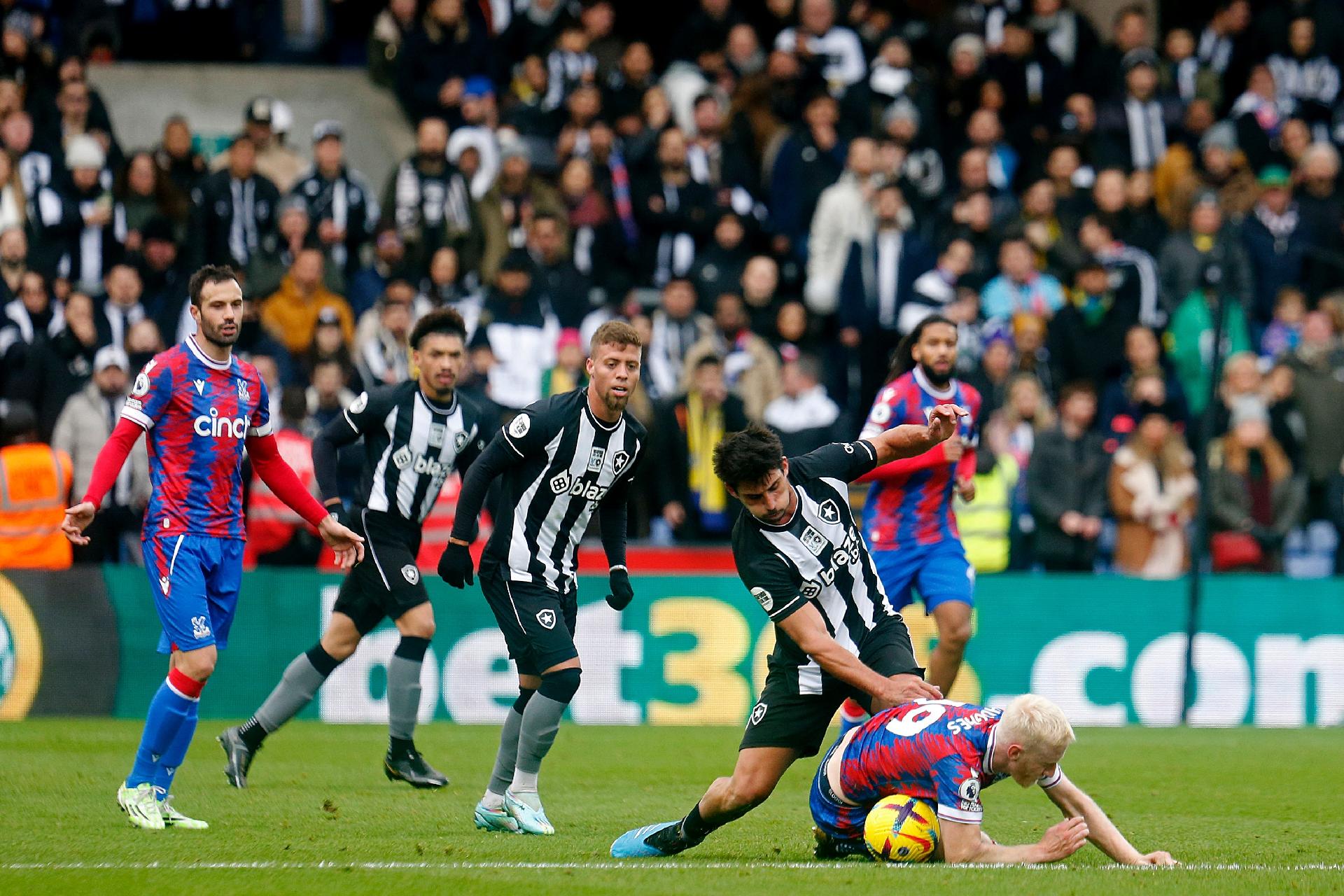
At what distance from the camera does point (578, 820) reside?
8.73m

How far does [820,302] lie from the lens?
16812 millimetres

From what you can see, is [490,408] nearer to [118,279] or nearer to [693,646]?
[693,646]

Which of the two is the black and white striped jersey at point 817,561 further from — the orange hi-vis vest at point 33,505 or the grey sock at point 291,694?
the orange hi-vis vest at point 33,505

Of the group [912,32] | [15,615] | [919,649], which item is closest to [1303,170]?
[912,32]

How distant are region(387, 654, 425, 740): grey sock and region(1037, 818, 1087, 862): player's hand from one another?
4319 millimetres

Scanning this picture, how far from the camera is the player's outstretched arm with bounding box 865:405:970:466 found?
755cm

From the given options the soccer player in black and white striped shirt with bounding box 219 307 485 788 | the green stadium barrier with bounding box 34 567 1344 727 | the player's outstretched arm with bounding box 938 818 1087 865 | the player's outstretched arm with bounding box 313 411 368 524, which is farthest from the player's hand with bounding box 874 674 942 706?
the green stadium barrier with bounding box 34 567 1344 727

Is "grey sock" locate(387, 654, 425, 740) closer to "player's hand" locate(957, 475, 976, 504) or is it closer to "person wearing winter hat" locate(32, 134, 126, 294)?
"player's hand" locate(957, 475, 976, 504)

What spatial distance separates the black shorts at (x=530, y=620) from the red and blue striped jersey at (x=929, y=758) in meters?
1.72

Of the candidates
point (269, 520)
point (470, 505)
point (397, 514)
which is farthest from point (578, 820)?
point (269, 520)

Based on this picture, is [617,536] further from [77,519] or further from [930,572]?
[77,519]

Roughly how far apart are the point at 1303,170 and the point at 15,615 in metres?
12.7

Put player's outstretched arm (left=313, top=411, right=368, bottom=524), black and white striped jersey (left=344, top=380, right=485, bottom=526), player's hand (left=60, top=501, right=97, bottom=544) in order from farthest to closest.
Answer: black and white striped jersey (left=344, top=380, right=485, bottom=526)
player's outstretched arm (left=313, top=411, right=368, bottom=524)
player's hand (left=60, top=501, right=97, bottom=544)

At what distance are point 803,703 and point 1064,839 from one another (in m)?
1.29
